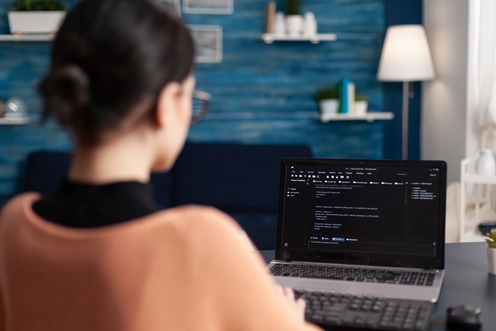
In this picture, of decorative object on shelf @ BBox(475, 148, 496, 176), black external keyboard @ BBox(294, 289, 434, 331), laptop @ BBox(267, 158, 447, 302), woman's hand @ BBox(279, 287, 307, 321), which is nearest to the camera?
woman's hand @ BBox(279, 287, 307, 321)

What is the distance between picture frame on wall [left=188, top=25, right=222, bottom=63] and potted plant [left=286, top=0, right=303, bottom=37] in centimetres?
46

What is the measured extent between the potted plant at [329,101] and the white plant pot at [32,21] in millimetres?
1727

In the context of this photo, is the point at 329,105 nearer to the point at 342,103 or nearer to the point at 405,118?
the point at 342,103

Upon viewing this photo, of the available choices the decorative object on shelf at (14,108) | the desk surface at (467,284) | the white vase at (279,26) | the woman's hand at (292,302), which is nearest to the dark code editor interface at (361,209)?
the desk surface at (467,284)

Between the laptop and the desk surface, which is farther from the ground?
the laptop

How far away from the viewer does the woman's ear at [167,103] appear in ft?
2.75

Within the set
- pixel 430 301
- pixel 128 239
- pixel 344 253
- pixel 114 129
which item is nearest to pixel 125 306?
pixel 128 239

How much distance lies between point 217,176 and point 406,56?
4.49 ft

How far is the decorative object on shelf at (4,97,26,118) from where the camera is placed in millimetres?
4113

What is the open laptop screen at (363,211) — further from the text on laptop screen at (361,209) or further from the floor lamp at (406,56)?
the floor lamp at (406,56)

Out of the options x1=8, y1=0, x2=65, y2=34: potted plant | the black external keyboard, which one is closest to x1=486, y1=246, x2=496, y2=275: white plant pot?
the black external keyboard

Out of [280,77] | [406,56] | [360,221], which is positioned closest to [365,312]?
[360,221]

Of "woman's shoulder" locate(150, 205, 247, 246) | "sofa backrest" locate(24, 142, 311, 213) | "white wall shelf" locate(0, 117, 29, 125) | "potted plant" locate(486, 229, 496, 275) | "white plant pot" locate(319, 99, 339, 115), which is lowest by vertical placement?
"sofa backrest" locate(24, 142, 311, 213)

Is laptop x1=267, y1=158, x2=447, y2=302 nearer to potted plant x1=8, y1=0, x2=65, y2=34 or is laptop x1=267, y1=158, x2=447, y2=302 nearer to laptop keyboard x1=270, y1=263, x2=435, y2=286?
laptop keyboard x1=270, y1=263, x2=435, y2=286
